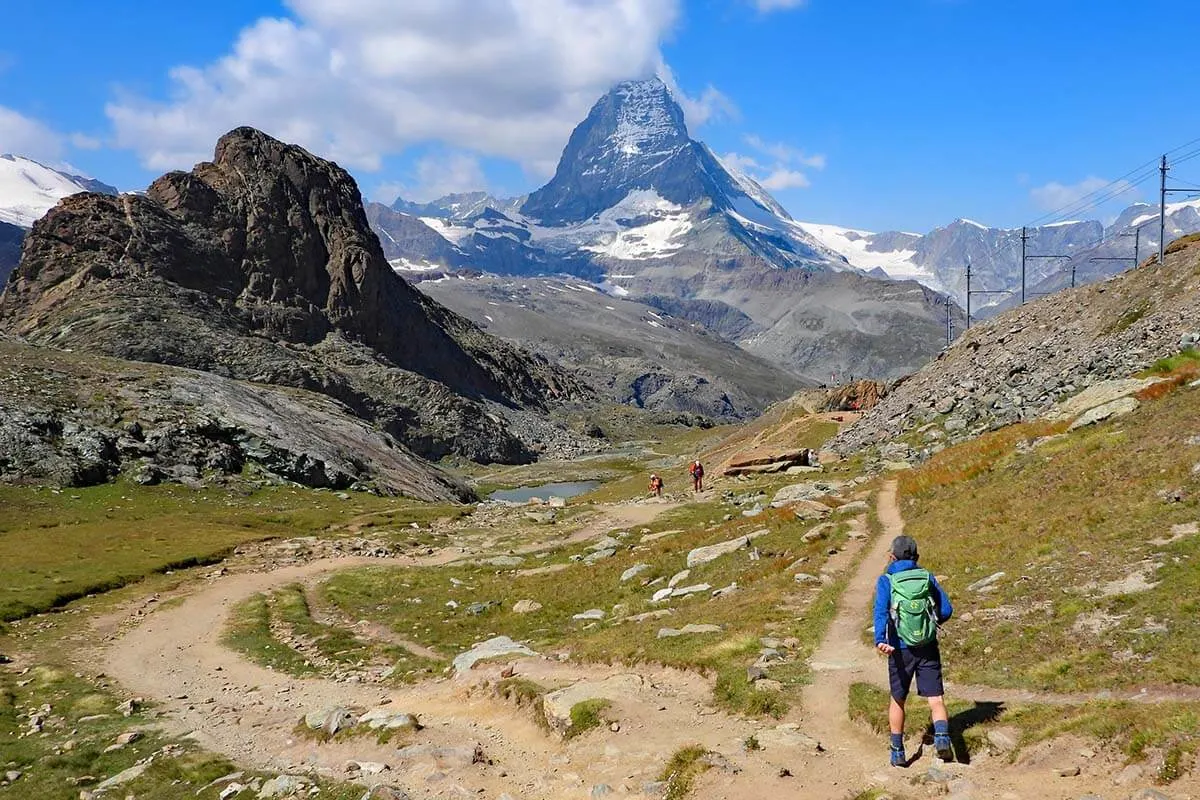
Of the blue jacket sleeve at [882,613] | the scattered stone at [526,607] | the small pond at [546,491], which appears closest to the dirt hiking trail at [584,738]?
the blue jacket sleeve at [882,613]

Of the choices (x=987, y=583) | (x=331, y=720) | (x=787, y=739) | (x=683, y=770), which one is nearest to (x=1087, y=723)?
(x=787, y=739)

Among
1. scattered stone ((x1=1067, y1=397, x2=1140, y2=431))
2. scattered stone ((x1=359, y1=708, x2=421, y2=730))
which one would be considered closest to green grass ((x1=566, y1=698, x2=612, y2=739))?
scattered stone ((x1=359, y1=708, x2=421, y2=730))

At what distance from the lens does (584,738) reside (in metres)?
16.6

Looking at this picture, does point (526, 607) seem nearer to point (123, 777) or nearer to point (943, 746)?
point (123, 777)

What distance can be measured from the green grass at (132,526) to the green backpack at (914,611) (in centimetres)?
3866

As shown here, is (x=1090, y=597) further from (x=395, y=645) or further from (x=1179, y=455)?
(x=395, y=645)

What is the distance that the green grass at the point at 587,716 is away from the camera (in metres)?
16.9

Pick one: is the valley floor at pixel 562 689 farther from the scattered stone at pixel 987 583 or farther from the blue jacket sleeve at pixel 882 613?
the scattered stone at pixel 987 583

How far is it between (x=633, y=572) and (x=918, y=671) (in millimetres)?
23146

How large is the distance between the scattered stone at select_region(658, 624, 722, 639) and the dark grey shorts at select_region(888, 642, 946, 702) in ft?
30.2

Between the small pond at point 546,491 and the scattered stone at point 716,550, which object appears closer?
the scattered stone at point 716,550

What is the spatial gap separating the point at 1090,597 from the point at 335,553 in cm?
4639

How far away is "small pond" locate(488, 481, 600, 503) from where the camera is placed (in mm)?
143625

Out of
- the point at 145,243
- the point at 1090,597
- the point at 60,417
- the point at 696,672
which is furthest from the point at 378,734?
the point at 145,243
